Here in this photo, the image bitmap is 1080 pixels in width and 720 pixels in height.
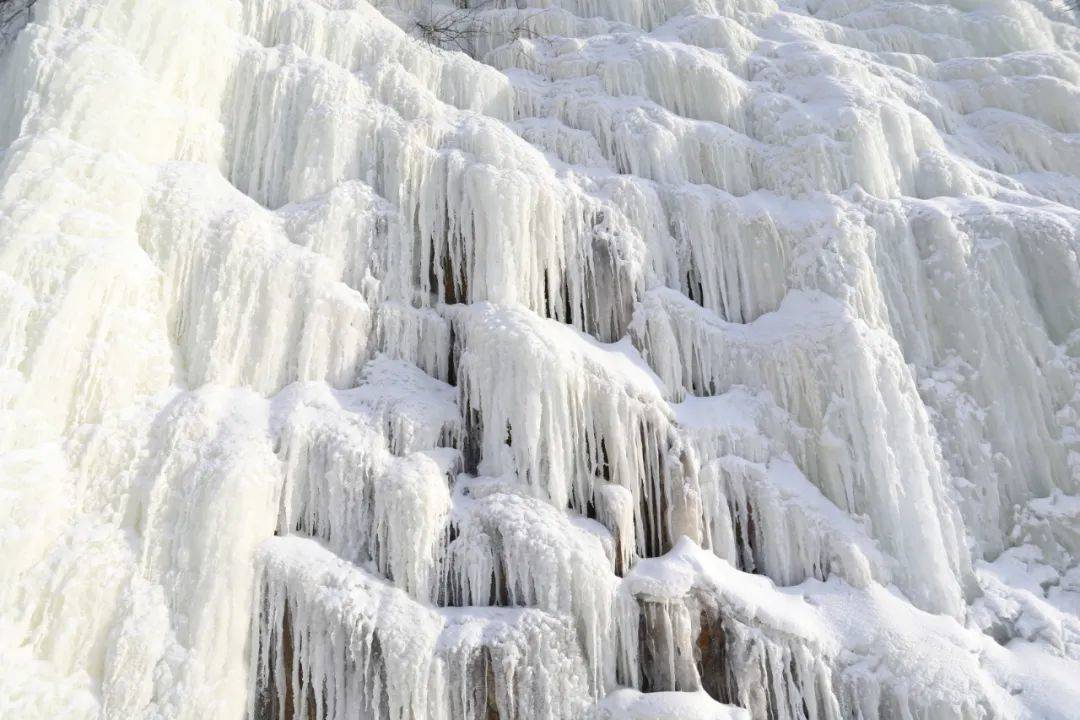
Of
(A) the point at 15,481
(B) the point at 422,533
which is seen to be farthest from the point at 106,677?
(B) the point at 422,533

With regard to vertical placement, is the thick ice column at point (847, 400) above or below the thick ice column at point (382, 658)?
above

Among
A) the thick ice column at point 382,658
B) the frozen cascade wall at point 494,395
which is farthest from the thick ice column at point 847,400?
the thick ice column at point 382,658

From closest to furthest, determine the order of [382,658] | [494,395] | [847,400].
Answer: [382,658] → [494,395] → [847,400]

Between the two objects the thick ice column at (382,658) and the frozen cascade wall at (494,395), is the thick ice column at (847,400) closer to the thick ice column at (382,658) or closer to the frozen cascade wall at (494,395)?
the frozen cascade wall at (494,395)

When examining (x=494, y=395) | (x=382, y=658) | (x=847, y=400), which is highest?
(x=847, y=400)

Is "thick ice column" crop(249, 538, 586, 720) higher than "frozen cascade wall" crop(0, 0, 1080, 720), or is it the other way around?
"frozen cascade wall" crop(0, 0, 1080, 720)

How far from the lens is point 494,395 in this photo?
6.74 m

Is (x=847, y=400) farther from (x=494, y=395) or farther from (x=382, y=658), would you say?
(x=382, y=658)

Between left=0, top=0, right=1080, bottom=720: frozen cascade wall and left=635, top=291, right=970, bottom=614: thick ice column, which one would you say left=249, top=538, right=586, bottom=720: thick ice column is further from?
left=635, top=291, right=970, bottom=614: thick ice column

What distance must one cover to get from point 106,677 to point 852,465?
21.1ft

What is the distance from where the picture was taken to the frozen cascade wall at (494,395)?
210 inches

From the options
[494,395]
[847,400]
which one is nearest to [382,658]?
[494,395]

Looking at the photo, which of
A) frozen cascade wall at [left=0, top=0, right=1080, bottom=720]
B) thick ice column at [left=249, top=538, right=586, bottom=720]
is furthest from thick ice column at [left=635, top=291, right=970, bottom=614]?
thick ice column at [left=249, top=538, right=586, bottom=720]

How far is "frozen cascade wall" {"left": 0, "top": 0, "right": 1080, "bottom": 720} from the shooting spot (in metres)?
5.33
